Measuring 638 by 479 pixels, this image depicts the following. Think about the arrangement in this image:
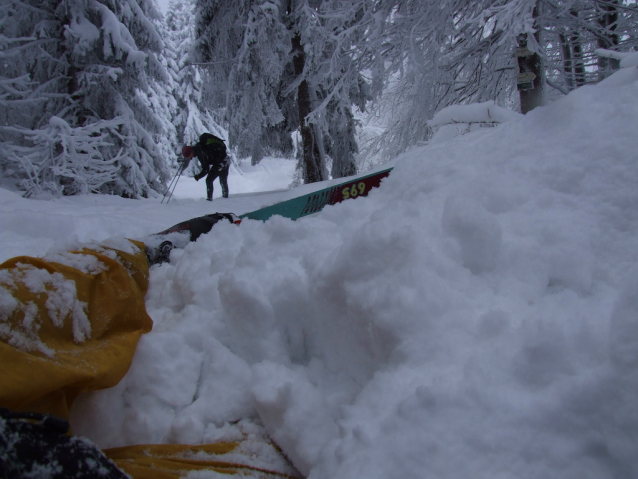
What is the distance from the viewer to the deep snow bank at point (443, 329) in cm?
81

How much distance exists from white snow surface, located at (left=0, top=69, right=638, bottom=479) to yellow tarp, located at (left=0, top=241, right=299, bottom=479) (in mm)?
98

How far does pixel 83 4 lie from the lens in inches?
319

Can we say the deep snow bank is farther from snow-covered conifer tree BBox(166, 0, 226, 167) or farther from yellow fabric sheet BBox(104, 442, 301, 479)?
snow-covered conifer tree BBox(166, 0, 226, 167)

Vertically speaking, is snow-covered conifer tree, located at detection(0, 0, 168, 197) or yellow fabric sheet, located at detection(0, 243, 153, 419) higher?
snow-covered conifer tree, located at detection(0, 0, 168, 197)

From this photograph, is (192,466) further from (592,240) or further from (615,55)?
(615,55)

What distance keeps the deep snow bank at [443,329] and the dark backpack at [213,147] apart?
677 centimetres

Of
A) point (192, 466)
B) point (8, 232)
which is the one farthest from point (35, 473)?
point (8, 232)

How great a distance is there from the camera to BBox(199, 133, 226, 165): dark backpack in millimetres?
8047

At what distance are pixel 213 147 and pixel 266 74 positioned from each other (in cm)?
208

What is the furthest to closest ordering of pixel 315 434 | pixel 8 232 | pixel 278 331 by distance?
pixel 8 232 → pixel 278 331 → pixel 315 434

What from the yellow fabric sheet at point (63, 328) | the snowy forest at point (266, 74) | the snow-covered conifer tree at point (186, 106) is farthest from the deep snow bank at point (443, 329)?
the snow-covered conifer tree at point (186, 106)

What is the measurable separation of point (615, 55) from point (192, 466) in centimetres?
287

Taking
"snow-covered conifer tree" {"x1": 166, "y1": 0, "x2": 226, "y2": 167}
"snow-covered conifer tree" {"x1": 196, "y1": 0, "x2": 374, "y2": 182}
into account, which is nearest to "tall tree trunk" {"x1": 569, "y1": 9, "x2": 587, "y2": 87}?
"snow-covered conifer tree" {"x1": 196, "y1": 0, "x2": 374, "y2": 182}

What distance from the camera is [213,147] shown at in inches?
318
